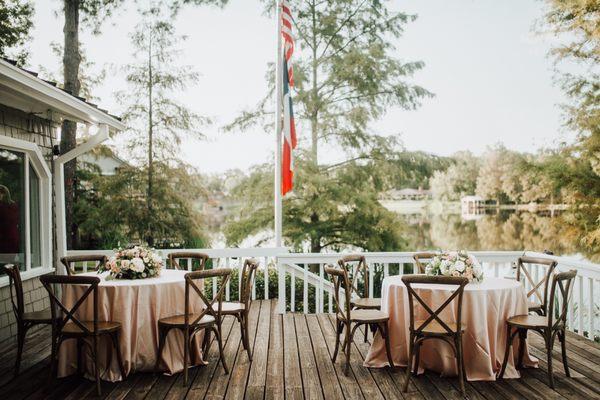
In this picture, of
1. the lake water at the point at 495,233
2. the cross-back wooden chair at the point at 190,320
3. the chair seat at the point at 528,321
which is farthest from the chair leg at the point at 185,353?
the lake water at the point at 495,233

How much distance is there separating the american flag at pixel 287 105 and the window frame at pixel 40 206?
3.07 m

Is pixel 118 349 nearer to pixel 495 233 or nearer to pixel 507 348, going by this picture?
pixel 507 348

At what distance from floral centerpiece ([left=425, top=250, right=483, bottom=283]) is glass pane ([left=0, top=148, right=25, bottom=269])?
14.9 ft

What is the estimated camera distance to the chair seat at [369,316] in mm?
4758

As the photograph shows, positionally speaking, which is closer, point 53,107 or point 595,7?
Result: point 53,107

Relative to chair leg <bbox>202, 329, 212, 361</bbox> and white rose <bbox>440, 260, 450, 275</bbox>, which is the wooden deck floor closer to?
chair leg <bbox>202, 329, 212, 361</bbox>

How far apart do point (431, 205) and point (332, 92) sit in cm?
3357

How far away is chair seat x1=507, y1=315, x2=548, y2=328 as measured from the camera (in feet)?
14.8

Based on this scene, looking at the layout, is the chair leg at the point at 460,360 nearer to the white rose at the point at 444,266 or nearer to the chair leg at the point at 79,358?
the white rose at the point at 444,266

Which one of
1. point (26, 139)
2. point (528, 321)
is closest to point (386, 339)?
point (528, 321)

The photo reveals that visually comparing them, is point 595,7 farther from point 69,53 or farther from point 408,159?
point 69,53

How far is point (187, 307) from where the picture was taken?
452 centimetres

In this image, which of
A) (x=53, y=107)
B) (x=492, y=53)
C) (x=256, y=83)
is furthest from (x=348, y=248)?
(x=492, y=53)

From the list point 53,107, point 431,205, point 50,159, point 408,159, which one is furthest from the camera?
point 431,205
